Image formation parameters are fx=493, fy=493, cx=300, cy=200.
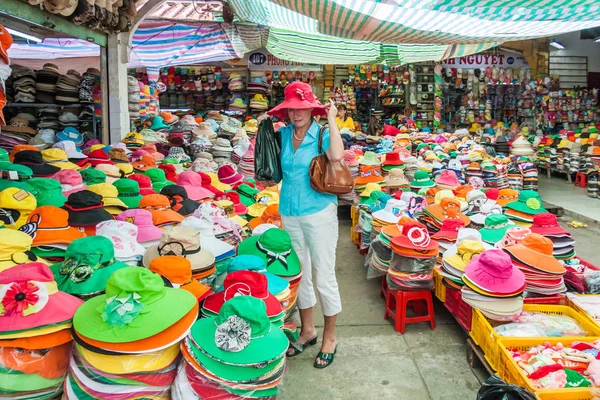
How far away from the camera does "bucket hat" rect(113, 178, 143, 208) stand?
11.6 ft

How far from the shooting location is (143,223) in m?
2.96

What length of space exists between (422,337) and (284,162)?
1543 millimetres

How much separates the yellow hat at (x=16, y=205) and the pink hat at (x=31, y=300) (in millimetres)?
849

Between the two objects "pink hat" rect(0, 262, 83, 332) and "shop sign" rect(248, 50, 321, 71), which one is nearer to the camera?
"pink hat" rect(0, 262, 83, 332)

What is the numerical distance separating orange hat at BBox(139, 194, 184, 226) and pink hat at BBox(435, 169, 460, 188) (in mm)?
3644

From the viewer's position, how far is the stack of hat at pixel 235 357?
65.9 inches

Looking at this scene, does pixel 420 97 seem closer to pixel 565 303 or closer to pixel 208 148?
pixel 208 148

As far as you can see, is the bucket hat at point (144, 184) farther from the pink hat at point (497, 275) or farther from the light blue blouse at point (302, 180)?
the pink hat at point (497, 275)

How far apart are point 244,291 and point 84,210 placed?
4.13 feet

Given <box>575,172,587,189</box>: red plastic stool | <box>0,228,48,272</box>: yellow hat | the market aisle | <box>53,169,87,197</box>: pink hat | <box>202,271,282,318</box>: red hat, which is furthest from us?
<box>575,172,587,189</box>: red plastic stool

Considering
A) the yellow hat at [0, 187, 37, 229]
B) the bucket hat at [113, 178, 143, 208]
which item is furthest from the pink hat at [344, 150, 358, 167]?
the yellow hat at [0, 187, 37, 229]

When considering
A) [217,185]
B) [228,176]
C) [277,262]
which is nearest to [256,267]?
[277,262]

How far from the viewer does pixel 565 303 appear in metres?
3.15

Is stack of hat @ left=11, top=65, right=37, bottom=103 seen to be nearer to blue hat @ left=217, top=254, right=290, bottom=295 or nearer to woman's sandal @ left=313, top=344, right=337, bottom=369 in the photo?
blue hat @ left=217, top=254, right=290, bottom=295
